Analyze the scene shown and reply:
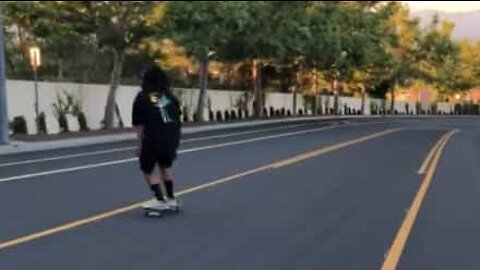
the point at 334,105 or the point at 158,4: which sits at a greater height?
the point at 158,4

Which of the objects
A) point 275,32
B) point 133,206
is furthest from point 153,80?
point 275,32

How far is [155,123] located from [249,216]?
1.63m

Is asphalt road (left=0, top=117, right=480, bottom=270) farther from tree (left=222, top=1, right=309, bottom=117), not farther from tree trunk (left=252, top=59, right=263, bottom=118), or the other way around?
tree trunk (left=252, top=59, right=263, bottom=118)

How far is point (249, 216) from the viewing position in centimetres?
1122

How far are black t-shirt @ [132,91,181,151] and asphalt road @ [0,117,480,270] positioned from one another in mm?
955

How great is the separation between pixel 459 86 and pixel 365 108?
816 inches

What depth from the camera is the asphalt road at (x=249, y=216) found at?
8453mm

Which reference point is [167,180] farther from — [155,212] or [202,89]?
[202,89]

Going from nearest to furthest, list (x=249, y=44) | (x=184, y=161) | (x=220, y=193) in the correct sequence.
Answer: (x=220, y=193) → (x=184, y=161) → (x=249, y=44)

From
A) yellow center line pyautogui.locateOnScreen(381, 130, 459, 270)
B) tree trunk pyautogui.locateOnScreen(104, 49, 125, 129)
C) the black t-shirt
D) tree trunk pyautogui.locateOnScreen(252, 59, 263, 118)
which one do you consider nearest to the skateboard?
the black t-shirt

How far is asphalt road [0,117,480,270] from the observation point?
845cm

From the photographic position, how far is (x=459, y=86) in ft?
360

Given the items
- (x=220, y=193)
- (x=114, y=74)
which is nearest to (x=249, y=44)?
(x=114, y=74)

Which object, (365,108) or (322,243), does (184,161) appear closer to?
(322,243)
